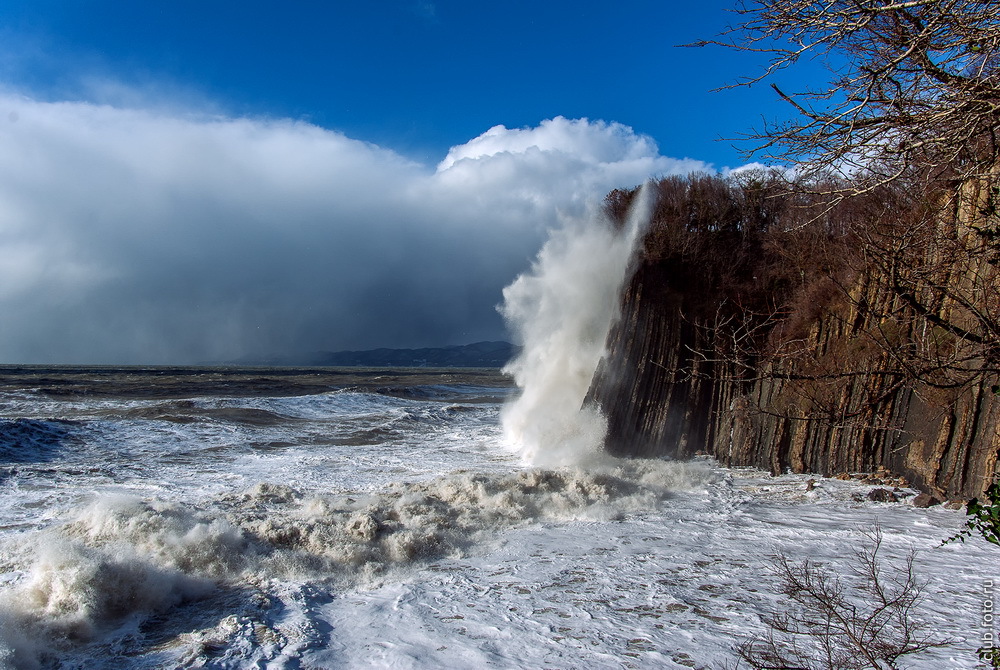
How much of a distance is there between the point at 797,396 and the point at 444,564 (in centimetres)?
683

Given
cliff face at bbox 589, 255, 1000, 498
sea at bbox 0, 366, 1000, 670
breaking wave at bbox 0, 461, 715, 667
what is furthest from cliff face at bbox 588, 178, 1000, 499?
breaking wave at bbox 0, 461, 715, 667

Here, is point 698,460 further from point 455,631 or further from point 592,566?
point 455,631

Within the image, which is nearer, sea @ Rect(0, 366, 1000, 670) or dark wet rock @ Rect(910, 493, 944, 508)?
sea @ Rect(0, 366, 1000, 670)

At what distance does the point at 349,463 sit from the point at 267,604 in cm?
766

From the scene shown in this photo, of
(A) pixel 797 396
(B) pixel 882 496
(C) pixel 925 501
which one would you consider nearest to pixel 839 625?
(C) pixel 925 501

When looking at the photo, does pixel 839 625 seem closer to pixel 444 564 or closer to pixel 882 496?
pixel 444 564

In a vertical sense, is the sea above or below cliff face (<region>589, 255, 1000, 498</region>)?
below

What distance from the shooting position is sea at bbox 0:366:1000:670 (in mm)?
4102

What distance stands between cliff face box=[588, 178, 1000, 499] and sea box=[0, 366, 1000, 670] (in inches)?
23.6

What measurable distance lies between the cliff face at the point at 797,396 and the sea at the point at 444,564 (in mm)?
599

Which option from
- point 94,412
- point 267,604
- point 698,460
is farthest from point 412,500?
point 94,412

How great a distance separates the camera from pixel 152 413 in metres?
22.7

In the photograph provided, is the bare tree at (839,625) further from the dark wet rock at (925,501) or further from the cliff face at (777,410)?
the dark wet rock at (925,501)

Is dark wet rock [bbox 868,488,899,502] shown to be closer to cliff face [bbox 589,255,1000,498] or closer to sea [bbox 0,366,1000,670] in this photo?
sea [bbox 0,366,1000,670]
